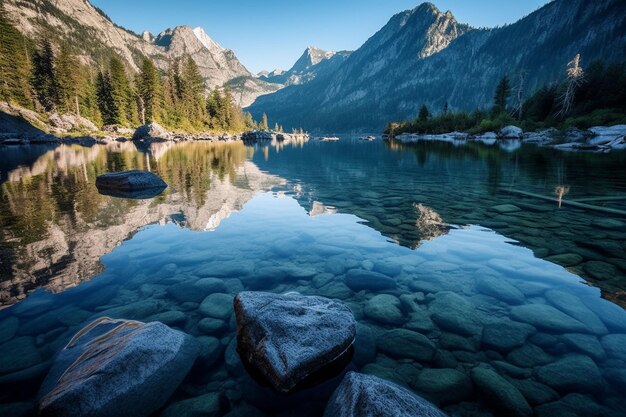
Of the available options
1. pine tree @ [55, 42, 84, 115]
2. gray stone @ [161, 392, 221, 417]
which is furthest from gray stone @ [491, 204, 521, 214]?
pine tree @ [55, 42, 84, 115]

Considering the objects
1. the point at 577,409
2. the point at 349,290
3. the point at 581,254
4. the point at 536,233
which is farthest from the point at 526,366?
the point at 536,233

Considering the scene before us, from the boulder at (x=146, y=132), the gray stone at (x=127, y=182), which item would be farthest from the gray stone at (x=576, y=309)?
the boulder at (x=146, y=132)

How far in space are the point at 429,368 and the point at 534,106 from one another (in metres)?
98.4

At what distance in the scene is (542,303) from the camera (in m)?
5.17

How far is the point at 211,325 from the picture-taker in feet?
15.2

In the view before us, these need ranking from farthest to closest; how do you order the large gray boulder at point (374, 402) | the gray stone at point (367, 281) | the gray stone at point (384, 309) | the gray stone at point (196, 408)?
the gray stone at point (367, 281), the gray stone at point (384, 309), the gray stone at point (196, 408), the large gray boulder at point (374, 402)

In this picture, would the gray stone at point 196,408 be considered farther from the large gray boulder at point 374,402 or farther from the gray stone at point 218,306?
the gray stone at point 218,306

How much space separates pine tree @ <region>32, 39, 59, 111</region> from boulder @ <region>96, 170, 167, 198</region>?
3304 inches

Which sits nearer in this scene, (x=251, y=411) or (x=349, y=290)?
(x=251, y=411)

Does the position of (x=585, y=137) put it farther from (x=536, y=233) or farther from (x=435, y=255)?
(x=435, y=255)

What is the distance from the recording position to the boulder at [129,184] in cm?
1455

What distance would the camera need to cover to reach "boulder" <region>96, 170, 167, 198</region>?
47.7 feet

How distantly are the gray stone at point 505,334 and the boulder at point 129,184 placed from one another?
14.3 metres

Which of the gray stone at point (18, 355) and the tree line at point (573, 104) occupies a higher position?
the tree line at point (573, 104)
